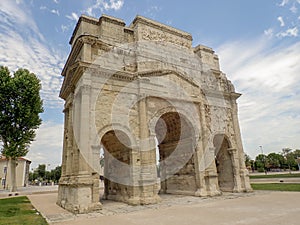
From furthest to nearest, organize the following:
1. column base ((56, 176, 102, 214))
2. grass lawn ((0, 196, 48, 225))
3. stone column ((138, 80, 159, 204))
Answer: stone column ((138, 80, 159, 204)) < column base ((56, 176, 102, 214)) < grass lawn ((0, 196, 48, 225))

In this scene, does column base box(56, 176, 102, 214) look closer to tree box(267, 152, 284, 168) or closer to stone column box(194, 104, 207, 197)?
stone column box(194, 104, 207, 197)

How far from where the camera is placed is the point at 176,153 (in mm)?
14453

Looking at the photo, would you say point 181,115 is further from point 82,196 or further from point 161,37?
point 82,196

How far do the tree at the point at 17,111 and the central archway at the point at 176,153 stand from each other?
40.6ft

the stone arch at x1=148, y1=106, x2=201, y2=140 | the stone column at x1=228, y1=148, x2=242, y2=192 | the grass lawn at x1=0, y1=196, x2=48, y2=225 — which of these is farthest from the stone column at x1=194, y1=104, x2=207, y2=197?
the grass lawn at x1=0, y1=196, x2=48, y2=225

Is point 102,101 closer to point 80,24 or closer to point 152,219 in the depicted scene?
point 80,24

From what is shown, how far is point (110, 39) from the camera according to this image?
11906mm

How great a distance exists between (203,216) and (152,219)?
5.35ft

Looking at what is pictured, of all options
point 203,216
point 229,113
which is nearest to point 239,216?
point 203,216

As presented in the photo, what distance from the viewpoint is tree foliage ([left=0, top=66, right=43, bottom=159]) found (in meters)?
18.7

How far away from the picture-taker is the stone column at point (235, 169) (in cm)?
1341

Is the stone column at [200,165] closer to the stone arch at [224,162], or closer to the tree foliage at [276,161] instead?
the stone arch at [224,162]

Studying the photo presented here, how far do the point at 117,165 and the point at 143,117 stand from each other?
3.17 metres

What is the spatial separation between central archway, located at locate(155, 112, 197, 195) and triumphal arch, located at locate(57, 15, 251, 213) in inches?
2.5
